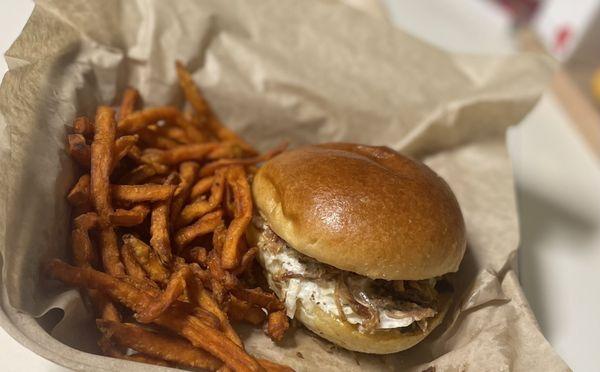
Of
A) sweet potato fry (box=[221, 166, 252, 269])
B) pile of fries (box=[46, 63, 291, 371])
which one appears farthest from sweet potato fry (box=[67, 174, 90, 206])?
sweet potato fry (box=[221, 166, 252, 269])

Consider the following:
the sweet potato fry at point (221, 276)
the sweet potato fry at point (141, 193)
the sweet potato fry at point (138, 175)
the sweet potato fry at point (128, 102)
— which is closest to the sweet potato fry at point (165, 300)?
the sweet potato fry at point (221, 276)

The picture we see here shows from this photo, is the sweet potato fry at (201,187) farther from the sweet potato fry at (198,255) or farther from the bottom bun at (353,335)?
the bottom bun at (353,335)

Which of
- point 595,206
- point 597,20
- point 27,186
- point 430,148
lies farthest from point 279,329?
point 597,20

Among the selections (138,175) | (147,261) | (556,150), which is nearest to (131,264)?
(147,261)

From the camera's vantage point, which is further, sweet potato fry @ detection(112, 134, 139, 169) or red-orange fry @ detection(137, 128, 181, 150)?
red-orange fry @ detection(137, 128, 181, 150)

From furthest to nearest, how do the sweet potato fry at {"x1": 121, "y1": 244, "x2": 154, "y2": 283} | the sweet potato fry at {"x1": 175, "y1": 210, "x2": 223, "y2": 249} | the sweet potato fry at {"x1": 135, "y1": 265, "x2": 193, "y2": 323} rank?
the sweet potato fry at {"x1": 175, "y1": 210, "x2": 223, "y2": 249}, the sweet potato fry at {"x1": 121, "y1": 244, "x2": 154, "y2": 283}, the sweet potato fry at {"x1": 135, "y1": 265, "x2": 193, "y2": 323}

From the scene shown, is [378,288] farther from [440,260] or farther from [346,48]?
[346,48]

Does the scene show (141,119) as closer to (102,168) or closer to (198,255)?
(102,168)

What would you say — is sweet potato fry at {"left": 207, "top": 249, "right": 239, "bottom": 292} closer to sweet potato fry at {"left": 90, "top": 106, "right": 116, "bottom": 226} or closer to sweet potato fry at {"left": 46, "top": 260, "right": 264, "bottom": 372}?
sweet potato fry at {"left": 46, "top": 260, "right": 264, "bottom": 372}
